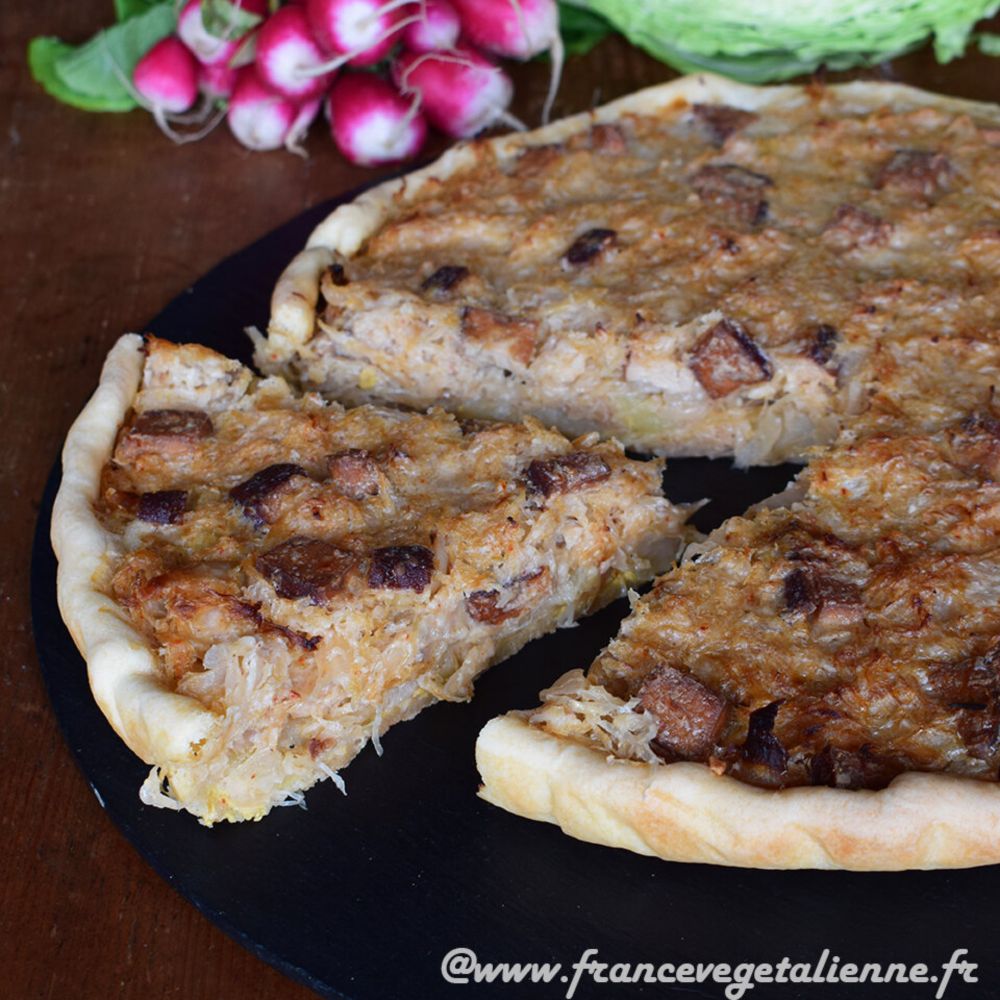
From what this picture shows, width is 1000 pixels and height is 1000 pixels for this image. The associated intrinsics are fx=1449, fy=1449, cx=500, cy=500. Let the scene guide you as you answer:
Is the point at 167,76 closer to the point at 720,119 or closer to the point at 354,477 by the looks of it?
the point at 720,119

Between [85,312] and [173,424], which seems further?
[85,312]

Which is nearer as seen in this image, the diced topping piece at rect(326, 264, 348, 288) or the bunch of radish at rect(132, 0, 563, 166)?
the diced topping piece at rect(326, 264, 348, 288)

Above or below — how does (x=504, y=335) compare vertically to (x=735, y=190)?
below

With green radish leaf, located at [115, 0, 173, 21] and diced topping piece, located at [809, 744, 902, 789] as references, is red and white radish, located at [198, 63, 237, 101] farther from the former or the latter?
diced topping piece, located at [809, 744, 902, 789]

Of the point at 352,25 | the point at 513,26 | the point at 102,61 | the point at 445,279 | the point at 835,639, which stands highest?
the point at 352,25

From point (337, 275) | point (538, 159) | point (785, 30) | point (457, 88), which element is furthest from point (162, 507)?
point (785, 30)

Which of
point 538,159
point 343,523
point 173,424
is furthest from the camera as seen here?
point 538,159

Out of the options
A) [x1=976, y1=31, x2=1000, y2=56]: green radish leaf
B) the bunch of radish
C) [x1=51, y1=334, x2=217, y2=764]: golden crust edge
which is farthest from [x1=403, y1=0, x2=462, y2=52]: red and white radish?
[x1=976, y1=31, x2=1000, y2=56]: green radish leaf

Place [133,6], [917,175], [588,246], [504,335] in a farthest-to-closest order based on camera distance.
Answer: [133,6] < [917,175] < [588,246] < [504,335]

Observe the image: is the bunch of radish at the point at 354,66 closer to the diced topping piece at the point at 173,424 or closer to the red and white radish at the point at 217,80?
the red and white radish at the point at 217,80
